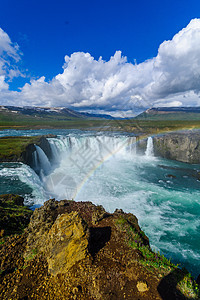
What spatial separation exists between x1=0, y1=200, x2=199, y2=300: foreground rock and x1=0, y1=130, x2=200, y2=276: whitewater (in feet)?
26.0

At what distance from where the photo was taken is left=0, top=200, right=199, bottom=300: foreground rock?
5082 millimetres

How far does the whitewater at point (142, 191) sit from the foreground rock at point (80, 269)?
26.0ft

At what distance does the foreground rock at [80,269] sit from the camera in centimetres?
508

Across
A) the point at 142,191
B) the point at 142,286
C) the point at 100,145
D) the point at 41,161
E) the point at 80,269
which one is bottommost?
the point at 142,191

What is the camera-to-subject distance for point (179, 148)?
4400cm

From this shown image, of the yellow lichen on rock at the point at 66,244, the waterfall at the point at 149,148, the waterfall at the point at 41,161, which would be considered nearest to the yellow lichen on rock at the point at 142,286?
the yellow lichen on rock at the point at 66,244

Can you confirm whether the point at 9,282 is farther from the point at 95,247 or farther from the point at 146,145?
A: the point at 146,145

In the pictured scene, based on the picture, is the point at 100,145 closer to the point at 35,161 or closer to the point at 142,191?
the point at 35,161

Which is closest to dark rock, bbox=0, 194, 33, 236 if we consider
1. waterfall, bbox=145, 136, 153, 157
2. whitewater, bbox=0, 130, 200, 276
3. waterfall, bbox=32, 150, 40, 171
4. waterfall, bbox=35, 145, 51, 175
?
whitewater, bbox=0, 130, 200, 276

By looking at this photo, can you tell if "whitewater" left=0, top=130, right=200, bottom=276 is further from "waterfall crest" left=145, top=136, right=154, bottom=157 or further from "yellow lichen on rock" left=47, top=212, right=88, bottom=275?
"yellow lichen on rock" left=47, top=212, right=88, bottom=275

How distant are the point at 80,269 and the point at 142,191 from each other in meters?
20.5

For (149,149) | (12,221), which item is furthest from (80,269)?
(149,149)

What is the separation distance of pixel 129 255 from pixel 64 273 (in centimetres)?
316

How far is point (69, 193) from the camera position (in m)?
22.2
